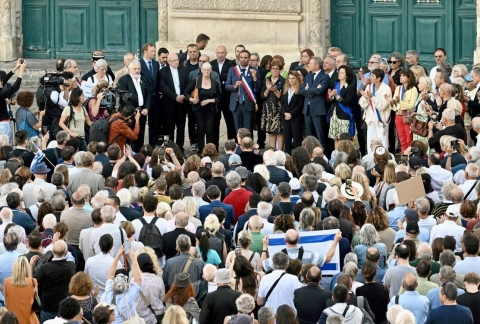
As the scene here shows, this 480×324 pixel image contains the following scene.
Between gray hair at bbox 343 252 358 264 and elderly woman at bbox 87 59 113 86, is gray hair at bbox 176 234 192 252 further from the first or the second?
elderly woman at bbox 87 59 113 86

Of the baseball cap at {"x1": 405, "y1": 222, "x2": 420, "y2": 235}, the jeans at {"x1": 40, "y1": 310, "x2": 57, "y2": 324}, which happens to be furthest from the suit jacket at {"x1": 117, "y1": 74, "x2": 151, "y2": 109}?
the jeans at {"x1": 40, "y1": 310, "x2": 57, "y2": 324}

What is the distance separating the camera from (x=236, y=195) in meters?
18.0

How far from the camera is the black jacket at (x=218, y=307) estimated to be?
14.3 meters

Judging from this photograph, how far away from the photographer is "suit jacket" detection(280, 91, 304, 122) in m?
23.4

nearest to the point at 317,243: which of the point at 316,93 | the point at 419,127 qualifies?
the point at 419,127

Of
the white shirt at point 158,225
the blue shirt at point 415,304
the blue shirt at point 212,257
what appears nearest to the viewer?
the blue shirt at point 415,304

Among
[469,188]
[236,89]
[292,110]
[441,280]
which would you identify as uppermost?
[236,89]

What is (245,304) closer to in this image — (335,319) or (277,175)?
(335,319)

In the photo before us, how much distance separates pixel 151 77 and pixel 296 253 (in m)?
9.10

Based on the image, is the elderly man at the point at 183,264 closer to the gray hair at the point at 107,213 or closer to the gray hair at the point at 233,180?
the gray hair at the point at 107,213

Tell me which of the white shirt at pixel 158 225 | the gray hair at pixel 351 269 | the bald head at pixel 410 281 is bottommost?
the bald head at pixel 410 281

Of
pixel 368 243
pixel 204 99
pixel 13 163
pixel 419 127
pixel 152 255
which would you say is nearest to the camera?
pixel 152 255

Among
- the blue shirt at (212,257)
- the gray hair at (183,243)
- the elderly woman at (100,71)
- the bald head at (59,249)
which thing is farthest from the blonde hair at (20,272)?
the elderly woman at (100,71)

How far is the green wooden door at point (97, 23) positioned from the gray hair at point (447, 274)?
51.2ft
